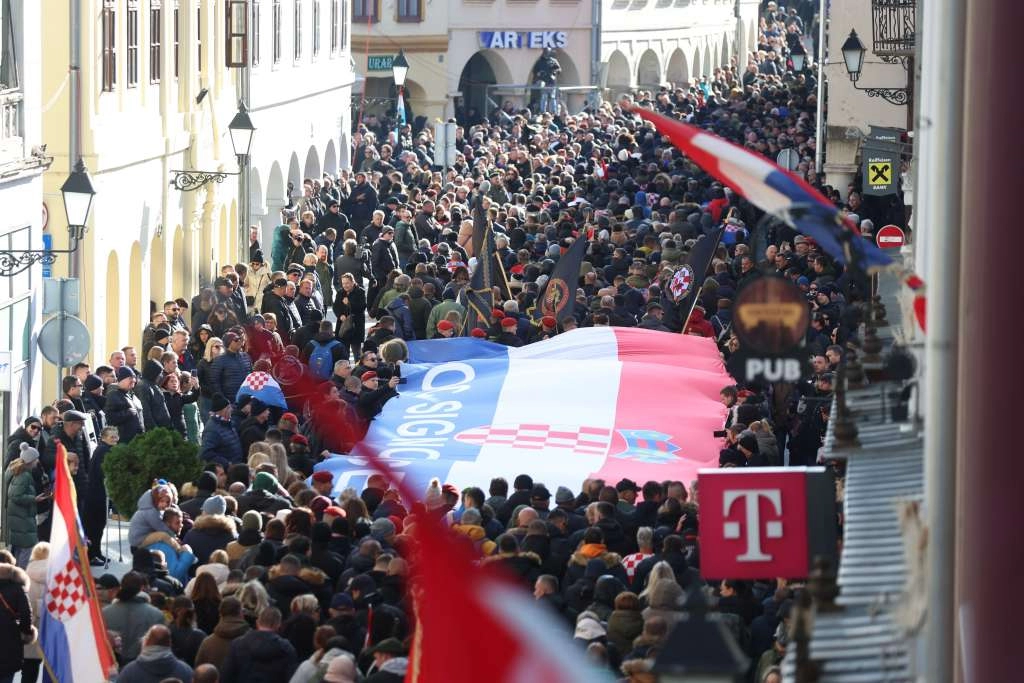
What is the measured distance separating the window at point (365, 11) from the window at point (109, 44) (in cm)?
3572

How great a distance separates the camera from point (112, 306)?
27016 mm

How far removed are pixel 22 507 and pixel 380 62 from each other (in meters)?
48.1

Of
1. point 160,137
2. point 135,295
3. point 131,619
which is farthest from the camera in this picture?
point 160,137

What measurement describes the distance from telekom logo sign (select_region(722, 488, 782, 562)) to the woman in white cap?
910 centimetres

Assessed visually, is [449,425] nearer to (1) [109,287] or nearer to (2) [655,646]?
(2) [655,646]

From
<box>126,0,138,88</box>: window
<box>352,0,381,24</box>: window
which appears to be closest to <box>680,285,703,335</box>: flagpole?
Answer: <box>126,0,138,88</box>: window

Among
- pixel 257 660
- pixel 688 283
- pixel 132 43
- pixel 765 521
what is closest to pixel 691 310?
pixel 688 283

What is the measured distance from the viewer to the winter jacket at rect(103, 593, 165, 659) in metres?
12.7

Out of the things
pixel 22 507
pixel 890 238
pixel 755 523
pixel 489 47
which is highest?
pixel 489 47

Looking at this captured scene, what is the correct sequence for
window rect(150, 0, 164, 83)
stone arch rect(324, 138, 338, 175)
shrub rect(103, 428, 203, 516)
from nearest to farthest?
Answer: shrub rect(103, 428, 203, 516), window rect(150, 0, 164, 83), stone arch rect(324, 138, 338, 175)

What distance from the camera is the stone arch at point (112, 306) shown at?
1048 inches

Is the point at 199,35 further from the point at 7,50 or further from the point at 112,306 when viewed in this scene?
the point at 7,50

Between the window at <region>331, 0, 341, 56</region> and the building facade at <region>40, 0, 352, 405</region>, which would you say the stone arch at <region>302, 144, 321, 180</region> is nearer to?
the building facade at <region>40, 0, 352, 405</region>

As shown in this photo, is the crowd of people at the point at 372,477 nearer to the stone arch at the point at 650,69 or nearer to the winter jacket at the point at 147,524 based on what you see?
the winter jacket at the point at 147,524
